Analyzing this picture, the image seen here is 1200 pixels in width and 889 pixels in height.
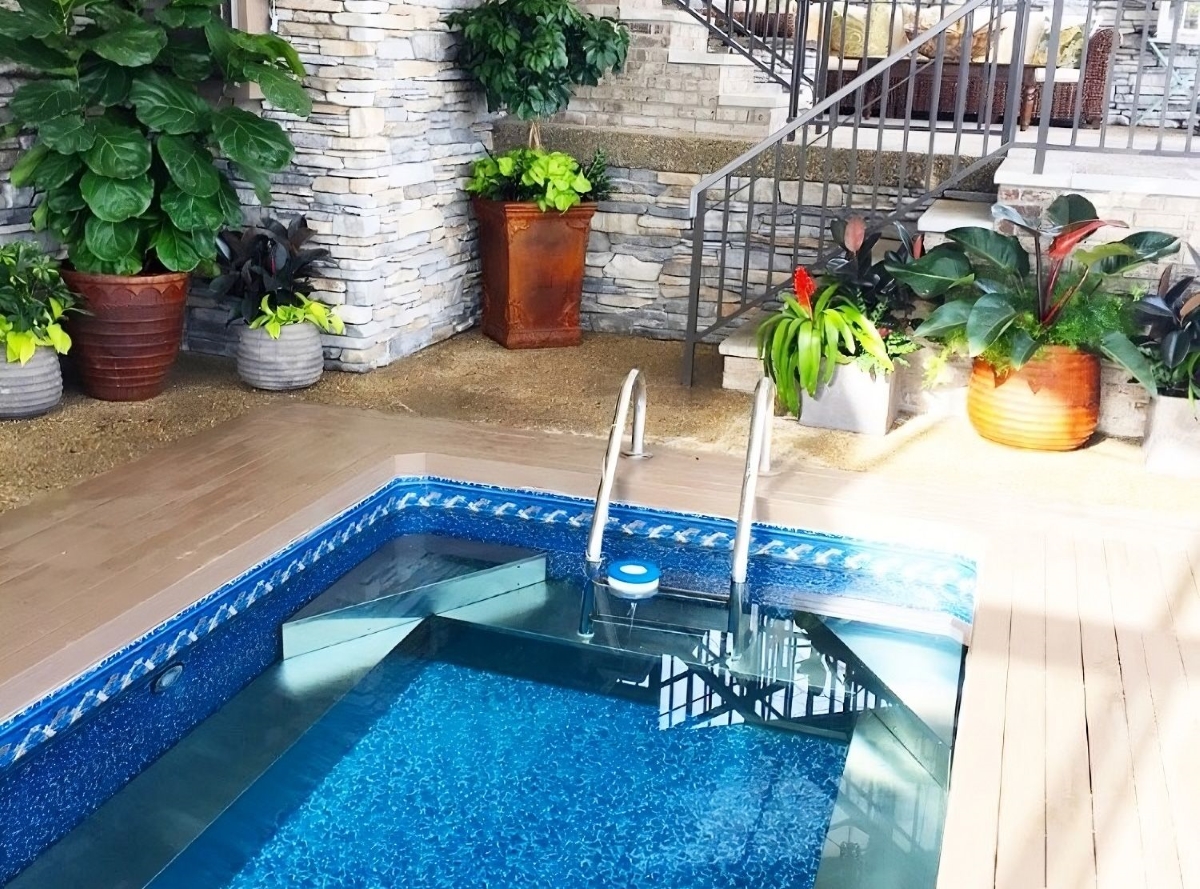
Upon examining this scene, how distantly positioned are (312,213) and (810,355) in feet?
6.80

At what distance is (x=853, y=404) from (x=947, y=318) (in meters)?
0.50

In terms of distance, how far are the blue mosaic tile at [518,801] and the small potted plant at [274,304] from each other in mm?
1868

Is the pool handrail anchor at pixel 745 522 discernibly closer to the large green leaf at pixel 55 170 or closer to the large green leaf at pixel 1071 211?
the large green leaf at pixel 1071 211

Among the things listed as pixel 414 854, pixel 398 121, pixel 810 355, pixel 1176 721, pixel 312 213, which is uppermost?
pixel 398 121

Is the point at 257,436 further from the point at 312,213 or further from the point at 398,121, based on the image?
the point at 398,121

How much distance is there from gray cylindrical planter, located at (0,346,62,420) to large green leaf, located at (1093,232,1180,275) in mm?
3551

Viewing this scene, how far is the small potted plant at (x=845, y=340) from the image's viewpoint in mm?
4258

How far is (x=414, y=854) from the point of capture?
248 cm

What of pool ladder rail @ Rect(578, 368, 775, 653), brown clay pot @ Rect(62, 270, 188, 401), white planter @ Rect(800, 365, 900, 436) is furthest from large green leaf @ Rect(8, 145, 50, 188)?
white planter @ Rect(800, 365, 900, 436)

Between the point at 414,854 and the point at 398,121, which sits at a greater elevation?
the point at 398,121

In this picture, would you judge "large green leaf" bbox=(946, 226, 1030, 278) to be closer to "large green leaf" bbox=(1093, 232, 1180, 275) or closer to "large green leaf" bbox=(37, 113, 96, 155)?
"large green leaf" bbox=(1093, 232, 1180, 275)

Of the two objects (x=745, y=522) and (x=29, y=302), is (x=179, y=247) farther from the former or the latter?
(x=745, y=522)

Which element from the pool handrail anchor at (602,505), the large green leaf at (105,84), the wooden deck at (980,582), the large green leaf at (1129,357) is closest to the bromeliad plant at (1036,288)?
the large green leaf at (1129,357)

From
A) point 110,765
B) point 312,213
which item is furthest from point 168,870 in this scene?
point 312,213
